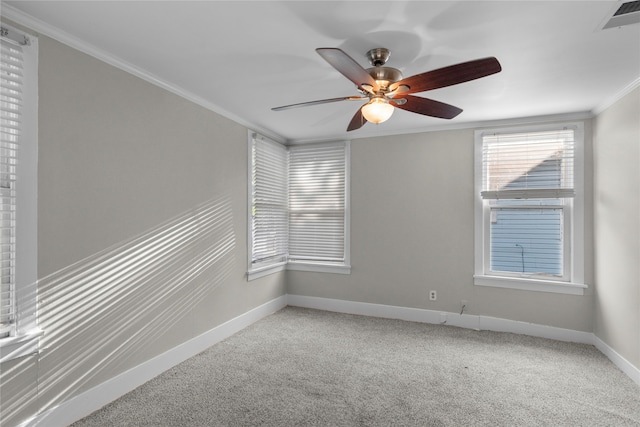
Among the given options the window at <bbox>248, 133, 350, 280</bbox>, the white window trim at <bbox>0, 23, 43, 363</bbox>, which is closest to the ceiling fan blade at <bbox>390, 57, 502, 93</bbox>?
the white window trim at <bbox>0, 23, 43, 363</bbox>

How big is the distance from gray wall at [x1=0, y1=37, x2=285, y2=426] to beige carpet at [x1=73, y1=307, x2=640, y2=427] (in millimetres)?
375

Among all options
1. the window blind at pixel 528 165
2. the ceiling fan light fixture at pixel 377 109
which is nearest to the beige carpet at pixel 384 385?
the window blind at pixel 528 165

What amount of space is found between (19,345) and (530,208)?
14.6ft

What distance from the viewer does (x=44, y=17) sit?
1.91 metres

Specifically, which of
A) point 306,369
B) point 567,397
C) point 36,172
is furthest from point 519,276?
point 36,172

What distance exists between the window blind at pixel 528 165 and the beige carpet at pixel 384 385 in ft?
5.19

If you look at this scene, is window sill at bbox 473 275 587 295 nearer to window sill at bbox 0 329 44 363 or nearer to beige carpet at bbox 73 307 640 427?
beige carpet at bbox 73 307 640 427

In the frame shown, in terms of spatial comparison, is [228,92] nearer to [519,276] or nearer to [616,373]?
[519,276]

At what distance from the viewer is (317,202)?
4.73 meters

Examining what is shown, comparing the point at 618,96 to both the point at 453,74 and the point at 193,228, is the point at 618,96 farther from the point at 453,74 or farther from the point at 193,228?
the point at 193,228

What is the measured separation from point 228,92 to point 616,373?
13.5ft

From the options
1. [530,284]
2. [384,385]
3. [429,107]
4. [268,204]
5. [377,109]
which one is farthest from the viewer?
[268,204]

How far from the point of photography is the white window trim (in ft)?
6.19

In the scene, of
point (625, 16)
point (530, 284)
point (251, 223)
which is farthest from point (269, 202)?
point (625, 16)
